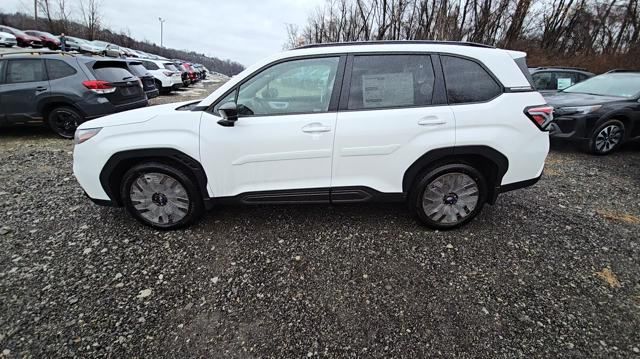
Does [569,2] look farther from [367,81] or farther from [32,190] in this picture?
[32,190]

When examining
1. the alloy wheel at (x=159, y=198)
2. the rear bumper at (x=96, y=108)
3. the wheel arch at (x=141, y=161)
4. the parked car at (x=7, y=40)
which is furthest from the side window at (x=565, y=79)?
the parked car at (x=7, y=40)

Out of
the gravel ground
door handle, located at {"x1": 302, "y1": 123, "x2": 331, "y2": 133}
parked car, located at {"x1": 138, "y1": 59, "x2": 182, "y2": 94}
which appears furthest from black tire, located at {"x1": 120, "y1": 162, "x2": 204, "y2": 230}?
parked car, located at {"x1": 138, "y1": 59, "x2": 182, "y2": 94}

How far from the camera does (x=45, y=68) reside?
19.4 ft

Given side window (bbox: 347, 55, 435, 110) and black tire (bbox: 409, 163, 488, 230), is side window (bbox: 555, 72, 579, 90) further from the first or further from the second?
side window (bbox: 347, 55, 435, 110)

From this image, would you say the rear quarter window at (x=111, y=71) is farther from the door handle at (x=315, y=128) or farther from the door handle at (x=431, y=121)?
the door handle at (x=431, y=121)

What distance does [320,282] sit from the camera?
96.2 inches

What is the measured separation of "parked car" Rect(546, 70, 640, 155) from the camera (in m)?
5.36

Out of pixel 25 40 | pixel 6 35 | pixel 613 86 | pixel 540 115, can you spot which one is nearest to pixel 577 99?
pixel 613 86

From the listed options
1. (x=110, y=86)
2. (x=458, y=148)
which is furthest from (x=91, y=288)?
(x=110, y=86)

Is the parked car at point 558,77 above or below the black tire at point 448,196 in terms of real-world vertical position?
above

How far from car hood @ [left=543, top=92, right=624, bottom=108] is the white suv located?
384cm

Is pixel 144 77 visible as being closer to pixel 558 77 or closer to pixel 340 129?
pixel 340 129

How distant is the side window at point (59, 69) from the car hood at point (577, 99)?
923cm

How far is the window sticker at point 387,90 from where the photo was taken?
271cm
